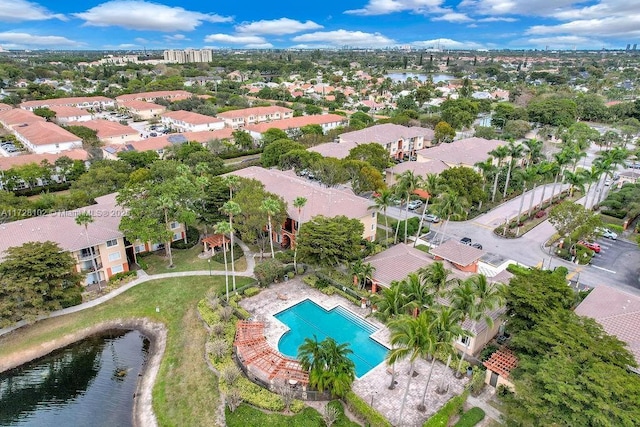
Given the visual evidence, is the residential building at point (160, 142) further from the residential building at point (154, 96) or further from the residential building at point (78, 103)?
the residential building at point (154, 96)

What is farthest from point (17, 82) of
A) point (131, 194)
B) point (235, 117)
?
point (131, 194)

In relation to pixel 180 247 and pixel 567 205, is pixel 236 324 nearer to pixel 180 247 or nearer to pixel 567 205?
pixel 180 247

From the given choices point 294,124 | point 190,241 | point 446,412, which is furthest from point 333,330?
point 294,124

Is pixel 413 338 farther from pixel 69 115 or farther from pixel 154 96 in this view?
pixel 154 96

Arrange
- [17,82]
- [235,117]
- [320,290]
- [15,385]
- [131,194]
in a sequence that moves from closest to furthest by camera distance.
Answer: [15,385]
[320,290]
[131,194]
[235,117]
[17,82]

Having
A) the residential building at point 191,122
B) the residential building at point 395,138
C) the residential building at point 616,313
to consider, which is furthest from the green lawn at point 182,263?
the residential building at point 191,122
